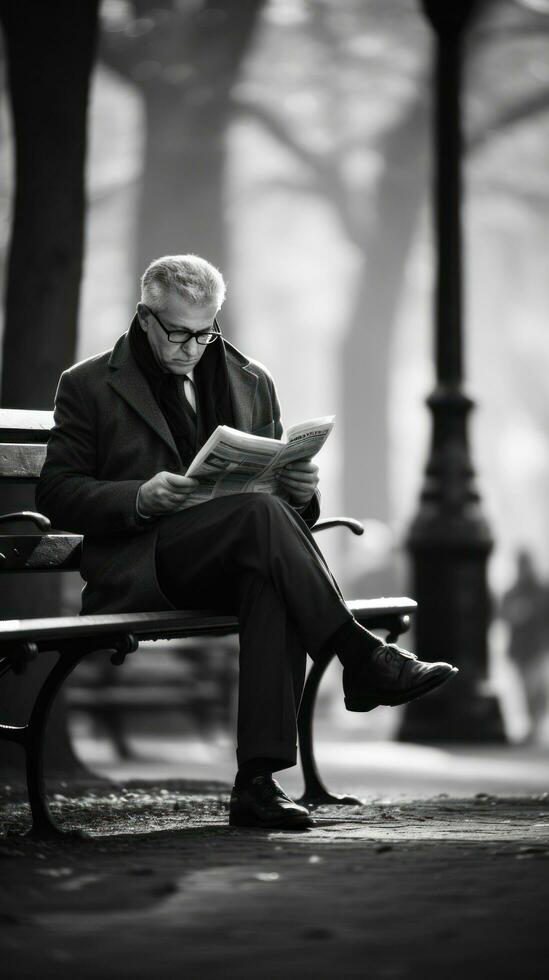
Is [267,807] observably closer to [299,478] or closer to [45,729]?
[45,729]

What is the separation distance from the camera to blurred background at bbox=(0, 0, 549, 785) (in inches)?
699

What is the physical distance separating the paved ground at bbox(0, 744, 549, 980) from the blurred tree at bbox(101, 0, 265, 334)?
46.3 feet

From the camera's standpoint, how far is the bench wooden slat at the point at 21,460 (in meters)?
5.04

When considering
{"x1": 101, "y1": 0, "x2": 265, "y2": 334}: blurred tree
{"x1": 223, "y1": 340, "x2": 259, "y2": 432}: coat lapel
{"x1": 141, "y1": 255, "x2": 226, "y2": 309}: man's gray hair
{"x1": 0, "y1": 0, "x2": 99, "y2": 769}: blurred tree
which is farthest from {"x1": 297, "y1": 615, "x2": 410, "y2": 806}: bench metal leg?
{"x1": 101, "y1": 0, "x2": 265, "y2": 334}: blurred tree

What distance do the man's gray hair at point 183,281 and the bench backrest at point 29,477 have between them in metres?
0.70

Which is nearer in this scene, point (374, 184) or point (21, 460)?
point (21, 460)

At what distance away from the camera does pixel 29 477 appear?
5074mm

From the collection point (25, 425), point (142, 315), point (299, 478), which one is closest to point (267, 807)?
point (299, 478)

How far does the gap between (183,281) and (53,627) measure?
→ 3.45 feet

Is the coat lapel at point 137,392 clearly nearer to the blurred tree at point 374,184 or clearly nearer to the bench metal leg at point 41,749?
the bench metal leg at point 41,749

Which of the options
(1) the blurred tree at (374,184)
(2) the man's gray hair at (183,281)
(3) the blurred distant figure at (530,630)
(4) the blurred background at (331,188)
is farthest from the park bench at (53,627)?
(1) the blurred tree at (374,184)

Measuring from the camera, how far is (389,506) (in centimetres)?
2192

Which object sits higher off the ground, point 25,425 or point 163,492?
point 25,425

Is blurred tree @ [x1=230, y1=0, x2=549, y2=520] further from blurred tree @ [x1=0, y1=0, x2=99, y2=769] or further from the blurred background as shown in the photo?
blurred tree @ [x1=0, y1=0, x2=99, y2=769]
